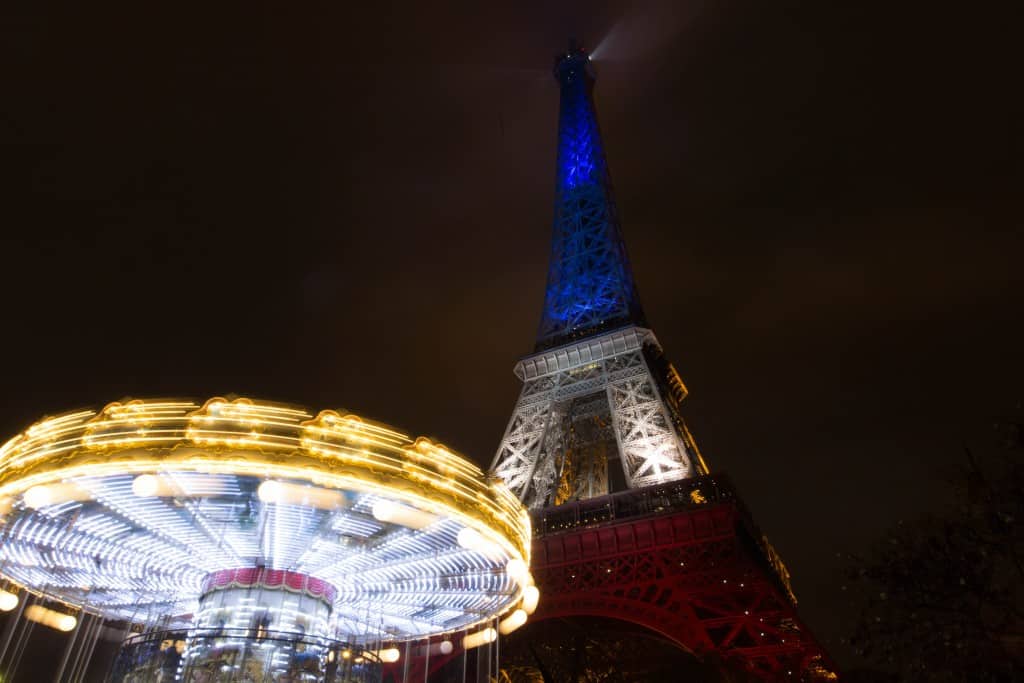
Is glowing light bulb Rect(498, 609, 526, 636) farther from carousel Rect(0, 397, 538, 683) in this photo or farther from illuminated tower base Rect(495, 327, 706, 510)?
illuminated tower base Rect(495, 327, 706, 510)

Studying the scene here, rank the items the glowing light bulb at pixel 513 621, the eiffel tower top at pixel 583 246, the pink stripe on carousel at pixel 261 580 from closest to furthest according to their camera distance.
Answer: the pink stripe on carousel at pixel 261 580 < the glowing light bulb at pixel 513 621 < the eiffel tower top at pixel 583 246

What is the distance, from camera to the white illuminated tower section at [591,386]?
96.9 ft

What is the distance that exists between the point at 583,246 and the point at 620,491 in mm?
20494

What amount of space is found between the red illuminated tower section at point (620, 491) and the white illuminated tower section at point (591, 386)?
0.08m

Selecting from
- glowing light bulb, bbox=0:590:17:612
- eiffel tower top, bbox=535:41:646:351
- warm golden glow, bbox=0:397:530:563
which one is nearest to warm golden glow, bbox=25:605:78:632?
glowing light bulb, bbox=0:590:17:612

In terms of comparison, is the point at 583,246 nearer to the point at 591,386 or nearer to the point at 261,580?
the point at 591,386

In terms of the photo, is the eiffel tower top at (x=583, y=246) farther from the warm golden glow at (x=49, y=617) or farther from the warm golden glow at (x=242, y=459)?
the warm golden glow at (x=242, y=459)

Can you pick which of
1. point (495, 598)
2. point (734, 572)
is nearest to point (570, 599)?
point (734, 572)

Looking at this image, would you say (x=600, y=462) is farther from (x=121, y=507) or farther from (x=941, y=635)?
(x=121, y=507)

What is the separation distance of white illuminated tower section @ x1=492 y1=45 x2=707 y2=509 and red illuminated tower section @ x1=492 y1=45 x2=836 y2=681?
0.08 metres

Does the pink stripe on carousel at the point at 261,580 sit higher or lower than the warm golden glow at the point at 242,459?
lower

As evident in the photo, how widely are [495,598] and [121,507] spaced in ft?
20.0

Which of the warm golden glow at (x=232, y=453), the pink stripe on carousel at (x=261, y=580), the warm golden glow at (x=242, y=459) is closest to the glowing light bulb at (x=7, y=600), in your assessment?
the warm golden glow at (x=242, y=459)

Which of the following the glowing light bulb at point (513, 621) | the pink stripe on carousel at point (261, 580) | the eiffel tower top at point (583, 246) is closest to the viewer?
the pink stripe on carousel at point (261, 580)
